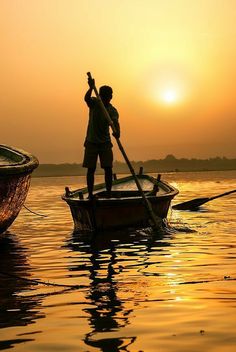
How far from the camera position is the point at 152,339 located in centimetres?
522

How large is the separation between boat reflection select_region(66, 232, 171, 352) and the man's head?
2.93m

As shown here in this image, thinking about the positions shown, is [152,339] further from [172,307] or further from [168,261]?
[168,261]

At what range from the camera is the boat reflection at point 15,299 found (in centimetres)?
584

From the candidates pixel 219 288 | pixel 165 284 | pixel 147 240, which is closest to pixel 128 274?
pixel 165 284

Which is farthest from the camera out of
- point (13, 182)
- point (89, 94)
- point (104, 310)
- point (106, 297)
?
point (89, 94)

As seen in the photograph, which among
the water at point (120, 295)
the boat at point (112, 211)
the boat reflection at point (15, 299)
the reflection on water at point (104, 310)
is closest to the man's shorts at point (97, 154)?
the boat at point (112, 211)

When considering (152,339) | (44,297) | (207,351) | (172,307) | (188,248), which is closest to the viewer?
(207,351)

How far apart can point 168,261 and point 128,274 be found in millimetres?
Answer: 1215

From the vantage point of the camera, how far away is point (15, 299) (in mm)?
6867

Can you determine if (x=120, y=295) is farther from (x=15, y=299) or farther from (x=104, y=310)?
(x=15, y=299)

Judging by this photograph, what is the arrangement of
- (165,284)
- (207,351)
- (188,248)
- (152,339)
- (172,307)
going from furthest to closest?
1. (188,248)
2. (165,284)
3. (172,307)
4. (152,339)
5. (207,351)

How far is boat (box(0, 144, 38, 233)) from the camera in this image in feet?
39.3

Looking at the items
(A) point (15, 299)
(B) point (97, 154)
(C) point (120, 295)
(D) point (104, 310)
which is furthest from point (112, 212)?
(D) point (104, 310)

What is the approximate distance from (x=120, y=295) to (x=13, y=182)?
19.7ft
